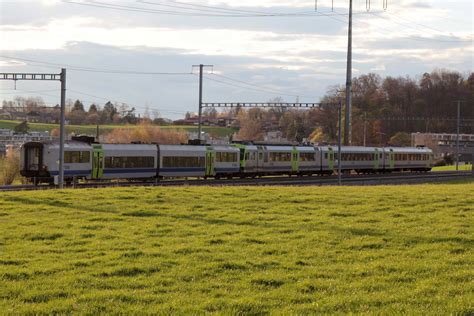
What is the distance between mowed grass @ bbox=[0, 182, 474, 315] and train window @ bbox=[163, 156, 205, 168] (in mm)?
27415

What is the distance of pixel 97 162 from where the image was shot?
46531 mm

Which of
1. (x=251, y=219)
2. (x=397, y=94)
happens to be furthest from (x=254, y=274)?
(x=397, y=94)

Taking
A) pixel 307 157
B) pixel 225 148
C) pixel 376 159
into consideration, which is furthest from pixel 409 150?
pixel 225 148

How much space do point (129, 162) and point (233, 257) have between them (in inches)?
1395

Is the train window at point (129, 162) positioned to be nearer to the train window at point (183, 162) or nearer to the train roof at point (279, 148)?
the train window at point (183, 162)

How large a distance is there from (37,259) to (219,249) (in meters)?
3.76

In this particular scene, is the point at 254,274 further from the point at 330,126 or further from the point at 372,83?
the point at 372,83

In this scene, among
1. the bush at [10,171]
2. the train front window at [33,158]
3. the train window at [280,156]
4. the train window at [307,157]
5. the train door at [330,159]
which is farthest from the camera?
the train door at [330,159]

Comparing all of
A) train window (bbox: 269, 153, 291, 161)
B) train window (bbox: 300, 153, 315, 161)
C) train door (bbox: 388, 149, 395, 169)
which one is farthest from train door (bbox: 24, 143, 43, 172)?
train door (bbox: 388, 149, 395, 169)

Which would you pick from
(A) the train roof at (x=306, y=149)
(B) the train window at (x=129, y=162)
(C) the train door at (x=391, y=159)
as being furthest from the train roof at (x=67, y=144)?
(C) the train door at (x=391, y=159)

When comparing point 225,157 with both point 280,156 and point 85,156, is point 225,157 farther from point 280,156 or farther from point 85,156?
point 85,156

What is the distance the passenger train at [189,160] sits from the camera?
148ft

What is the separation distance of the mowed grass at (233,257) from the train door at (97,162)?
22.0 meters

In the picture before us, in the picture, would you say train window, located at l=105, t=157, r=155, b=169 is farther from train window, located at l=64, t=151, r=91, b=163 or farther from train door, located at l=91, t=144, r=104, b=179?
train window, located at l=64, t=151, r=91, b=163
